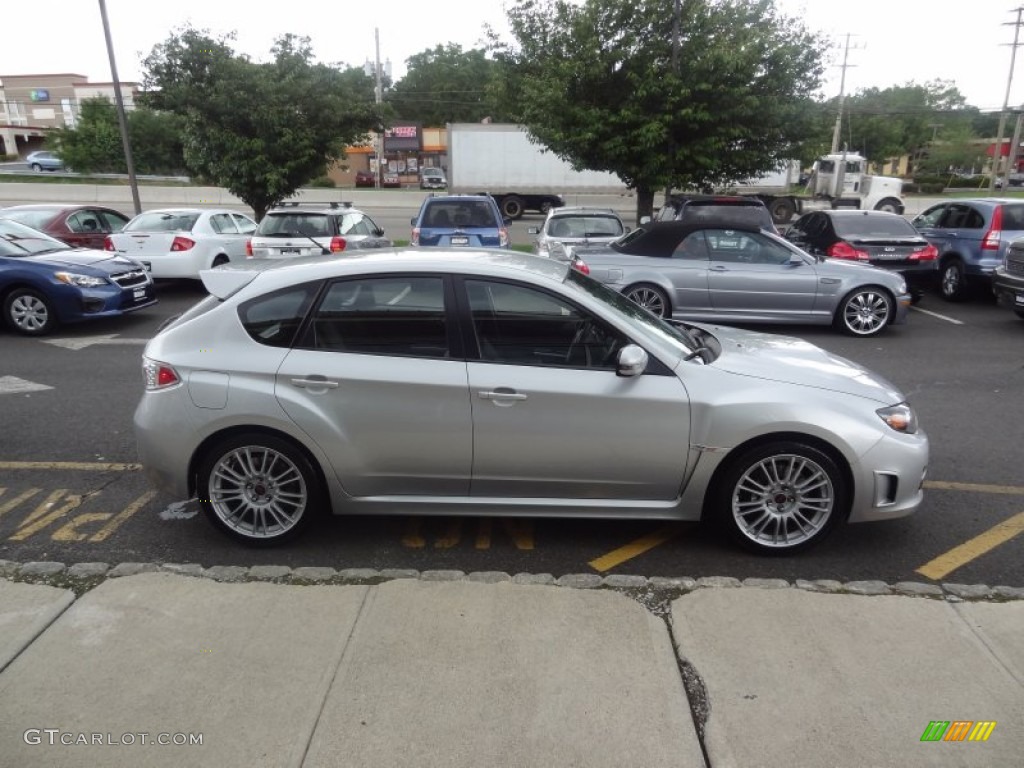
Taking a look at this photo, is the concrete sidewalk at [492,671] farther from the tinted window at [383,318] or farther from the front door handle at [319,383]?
the tinted window at [383,318]

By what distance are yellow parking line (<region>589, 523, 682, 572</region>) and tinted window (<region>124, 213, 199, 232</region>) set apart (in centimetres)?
1157

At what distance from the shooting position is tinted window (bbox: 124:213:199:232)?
13219 mm

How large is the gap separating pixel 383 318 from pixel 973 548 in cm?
348

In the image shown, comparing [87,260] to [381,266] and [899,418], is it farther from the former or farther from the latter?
[899,418]

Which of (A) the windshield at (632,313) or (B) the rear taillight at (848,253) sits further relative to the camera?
(B) the rear taillight at (848,253)

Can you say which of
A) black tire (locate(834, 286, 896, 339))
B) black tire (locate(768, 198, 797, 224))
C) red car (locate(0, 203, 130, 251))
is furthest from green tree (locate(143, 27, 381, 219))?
black tire (locate(768, 198, 797, 224))

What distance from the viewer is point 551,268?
173 inches

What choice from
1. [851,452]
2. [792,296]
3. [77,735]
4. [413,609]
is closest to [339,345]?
[413,609]

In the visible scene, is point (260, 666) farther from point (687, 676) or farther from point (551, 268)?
point (551, 268)

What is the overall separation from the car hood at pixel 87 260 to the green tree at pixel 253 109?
602cm

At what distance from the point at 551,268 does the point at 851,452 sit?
1.90 metres

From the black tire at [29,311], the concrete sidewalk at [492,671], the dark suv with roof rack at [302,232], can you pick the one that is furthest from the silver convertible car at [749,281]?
the black tire at [29,311]

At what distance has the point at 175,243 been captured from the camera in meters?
12.9

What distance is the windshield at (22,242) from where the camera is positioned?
9953 mm
